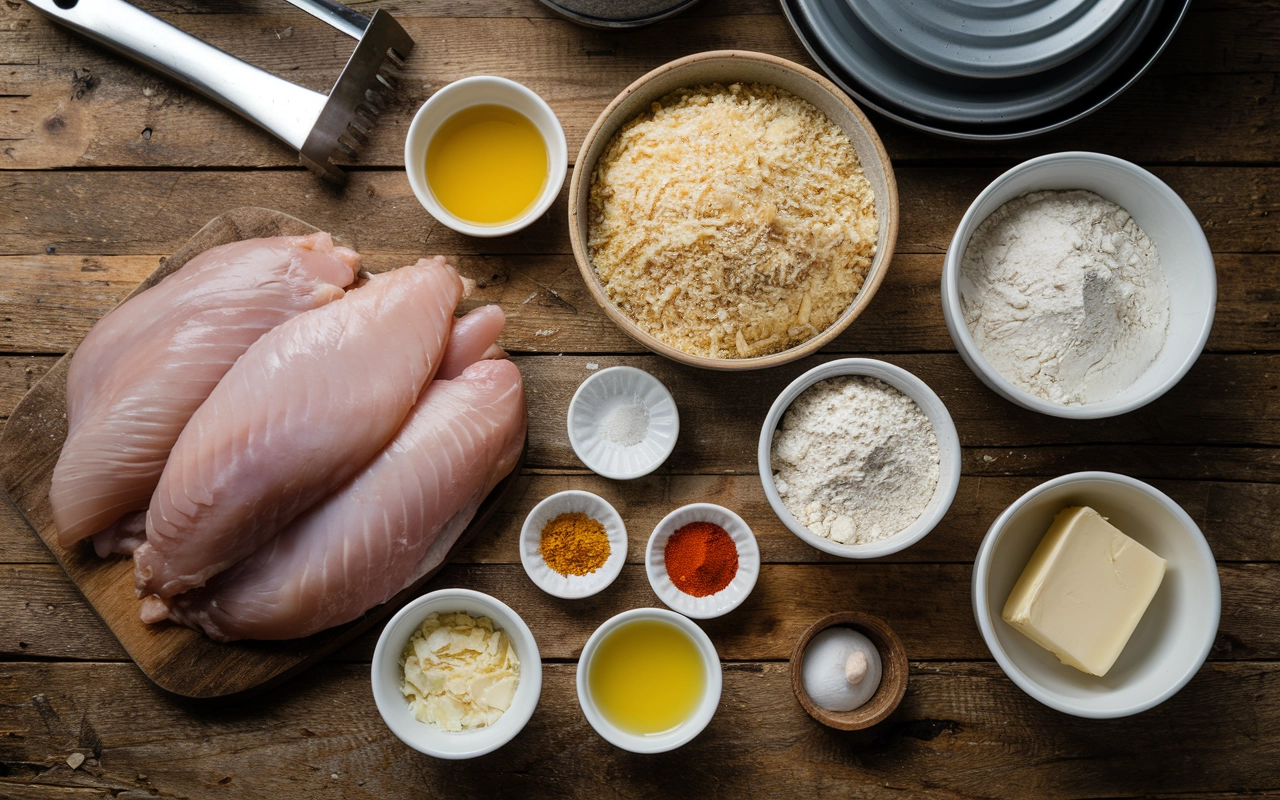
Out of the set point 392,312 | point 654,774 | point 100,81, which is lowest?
point 654,774

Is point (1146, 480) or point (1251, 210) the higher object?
point (1251, 210)

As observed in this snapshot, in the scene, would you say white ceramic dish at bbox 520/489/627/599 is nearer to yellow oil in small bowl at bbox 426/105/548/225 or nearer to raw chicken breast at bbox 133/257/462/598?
raw chicken breast at bbox 133/257/462/598

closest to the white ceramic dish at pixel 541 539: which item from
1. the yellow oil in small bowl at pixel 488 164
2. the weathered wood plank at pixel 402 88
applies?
the yellow oil in small bowl at pixel 488 164

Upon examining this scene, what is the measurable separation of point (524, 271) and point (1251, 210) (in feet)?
4.91

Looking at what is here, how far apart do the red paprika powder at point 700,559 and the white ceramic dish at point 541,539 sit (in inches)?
4.0

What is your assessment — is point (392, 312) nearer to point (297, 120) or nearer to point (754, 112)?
point (297, 120)

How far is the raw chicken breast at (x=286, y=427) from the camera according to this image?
4.11 feet

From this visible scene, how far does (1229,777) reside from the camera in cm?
147

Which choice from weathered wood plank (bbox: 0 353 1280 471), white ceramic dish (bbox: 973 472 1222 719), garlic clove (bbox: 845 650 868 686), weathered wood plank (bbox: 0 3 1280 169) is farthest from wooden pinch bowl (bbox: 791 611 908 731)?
weathered wood plank (bbox: 0 3 1280 169)

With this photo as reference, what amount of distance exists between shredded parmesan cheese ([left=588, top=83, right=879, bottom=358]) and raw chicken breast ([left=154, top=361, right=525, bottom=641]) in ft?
1.11

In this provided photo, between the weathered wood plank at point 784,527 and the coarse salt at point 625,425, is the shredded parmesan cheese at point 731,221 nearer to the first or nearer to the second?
the coarse salt at point 625,425

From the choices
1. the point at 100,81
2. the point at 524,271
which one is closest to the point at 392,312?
the point at 524,271

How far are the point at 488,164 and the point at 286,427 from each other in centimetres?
63

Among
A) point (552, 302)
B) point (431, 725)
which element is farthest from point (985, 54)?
point (431, 725)
